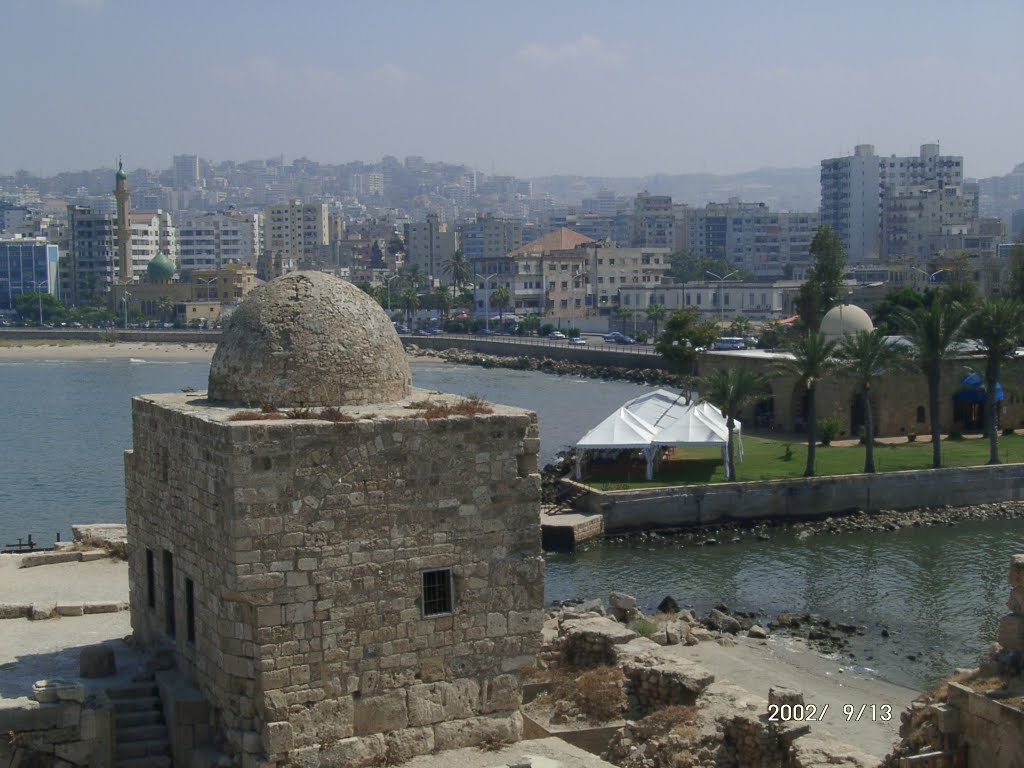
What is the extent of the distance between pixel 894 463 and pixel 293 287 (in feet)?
88.4

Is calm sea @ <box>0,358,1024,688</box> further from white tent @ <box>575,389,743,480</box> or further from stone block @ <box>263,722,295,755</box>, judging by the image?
stone block @ <box>263,722,295,755</box>

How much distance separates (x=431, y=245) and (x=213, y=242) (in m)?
27.6

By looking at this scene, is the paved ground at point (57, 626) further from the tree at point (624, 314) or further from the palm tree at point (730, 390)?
the tree at point (624, 314)

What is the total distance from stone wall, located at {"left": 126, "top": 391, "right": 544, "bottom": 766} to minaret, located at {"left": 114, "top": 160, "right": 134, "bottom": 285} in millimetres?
126929

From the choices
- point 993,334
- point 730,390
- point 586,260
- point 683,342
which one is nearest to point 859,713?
point 730,390

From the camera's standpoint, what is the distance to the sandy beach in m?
102

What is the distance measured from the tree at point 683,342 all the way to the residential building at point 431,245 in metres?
123

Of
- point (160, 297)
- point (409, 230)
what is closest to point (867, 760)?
point (160, 297)

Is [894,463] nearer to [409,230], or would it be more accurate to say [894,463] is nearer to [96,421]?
[96,421]

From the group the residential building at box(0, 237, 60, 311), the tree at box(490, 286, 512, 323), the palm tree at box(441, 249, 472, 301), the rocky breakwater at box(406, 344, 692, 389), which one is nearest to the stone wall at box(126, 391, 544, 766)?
the rocky breakwater at box(406, 344, 692, 389)

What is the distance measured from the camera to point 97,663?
12.4 m

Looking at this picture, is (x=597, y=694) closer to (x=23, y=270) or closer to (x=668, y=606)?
(x=668, y=606)

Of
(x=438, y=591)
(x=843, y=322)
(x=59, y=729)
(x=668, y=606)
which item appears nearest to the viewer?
(x=59, y=729)

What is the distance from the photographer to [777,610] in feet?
81.4
